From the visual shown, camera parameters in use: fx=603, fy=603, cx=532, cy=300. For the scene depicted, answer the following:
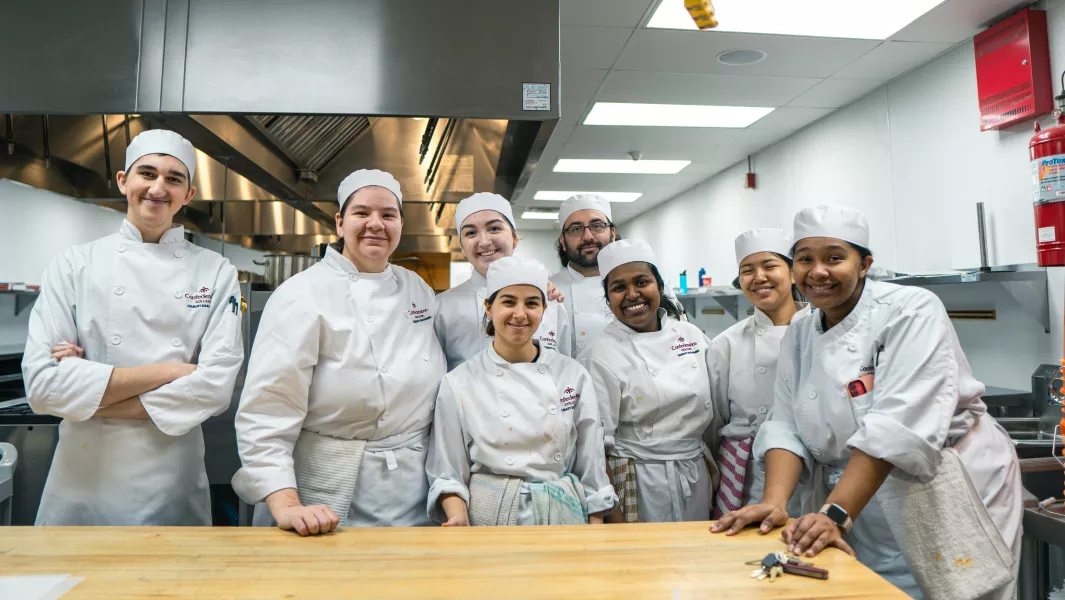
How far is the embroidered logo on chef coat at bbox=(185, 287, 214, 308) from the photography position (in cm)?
152

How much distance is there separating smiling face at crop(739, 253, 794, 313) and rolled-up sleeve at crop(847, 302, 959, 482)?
0.55m

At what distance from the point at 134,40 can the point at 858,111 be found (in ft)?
13.4

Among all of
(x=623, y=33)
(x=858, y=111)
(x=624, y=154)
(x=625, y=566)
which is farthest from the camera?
(x=624, y=154)

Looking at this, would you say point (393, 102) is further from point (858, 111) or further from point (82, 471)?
point (858, 111)

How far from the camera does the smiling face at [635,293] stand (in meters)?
1.82

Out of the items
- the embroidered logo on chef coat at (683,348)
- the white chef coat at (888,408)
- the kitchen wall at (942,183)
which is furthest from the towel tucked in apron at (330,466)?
the kitchen wall at (942,183)

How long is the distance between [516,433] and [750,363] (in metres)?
0.82

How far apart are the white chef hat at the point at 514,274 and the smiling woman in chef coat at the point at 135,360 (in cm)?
66

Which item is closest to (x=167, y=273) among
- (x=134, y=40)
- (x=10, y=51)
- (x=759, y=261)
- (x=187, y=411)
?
(x=187, y=411)

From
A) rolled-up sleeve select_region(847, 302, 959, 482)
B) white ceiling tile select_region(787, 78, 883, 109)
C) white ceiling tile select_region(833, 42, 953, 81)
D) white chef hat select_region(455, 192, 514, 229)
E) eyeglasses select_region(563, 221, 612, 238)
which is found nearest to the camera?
rolled-up sleeve select_region(847, 302, 959, 482)

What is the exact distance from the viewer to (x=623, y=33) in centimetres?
299

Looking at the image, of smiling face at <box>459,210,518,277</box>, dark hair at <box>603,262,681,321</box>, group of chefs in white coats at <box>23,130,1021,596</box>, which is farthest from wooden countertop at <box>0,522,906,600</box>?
smiling face at <box>459,210,518,277</box>

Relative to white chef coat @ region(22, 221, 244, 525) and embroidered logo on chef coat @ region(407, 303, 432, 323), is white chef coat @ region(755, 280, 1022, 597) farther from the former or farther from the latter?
white chef coat @ region(22, 221, 244, 525)

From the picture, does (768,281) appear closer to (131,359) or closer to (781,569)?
(781,569)
